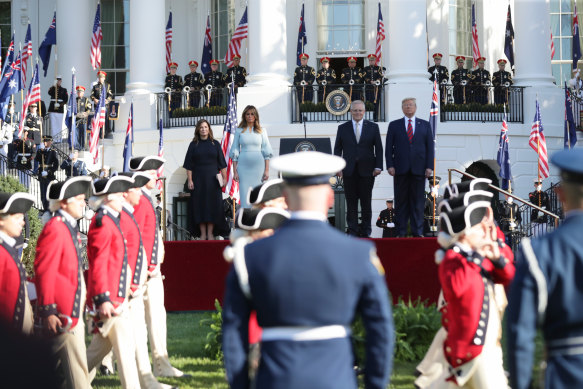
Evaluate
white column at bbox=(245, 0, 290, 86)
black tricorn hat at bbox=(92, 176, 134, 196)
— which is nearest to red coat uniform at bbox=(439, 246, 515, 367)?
black tricorn hat at bbox=(92, 176, 134, 196)

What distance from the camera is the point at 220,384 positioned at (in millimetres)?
9812

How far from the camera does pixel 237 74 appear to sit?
28609mm

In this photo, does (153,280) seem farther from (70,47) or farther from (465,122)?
(70,47)

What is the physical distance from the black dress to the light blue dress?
0.93 feet

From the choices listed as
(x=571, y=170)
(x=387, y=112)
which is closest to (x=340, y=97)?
(x=387, y=112)

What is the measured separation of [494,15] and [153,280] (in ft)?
79.6

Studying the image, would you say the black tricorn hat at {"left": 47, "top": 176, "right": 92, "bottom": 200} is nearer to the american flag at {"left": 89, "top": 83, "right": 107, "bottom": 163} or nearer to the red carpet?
the red carpet

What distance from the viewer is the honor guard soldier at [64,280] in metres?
7.28

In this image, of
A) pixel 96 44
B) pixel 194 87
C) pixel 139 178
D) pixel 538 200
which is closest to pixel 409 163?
pixel 139 178

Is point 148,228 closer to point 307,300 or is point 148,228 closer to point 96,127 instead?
point 307,300

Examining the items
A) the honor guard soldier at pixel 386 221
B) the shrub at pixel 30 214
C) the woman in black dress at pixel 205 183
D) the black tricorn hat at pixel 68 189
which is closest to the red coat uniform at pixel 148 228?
the black tricorn hat at pixel 68 189

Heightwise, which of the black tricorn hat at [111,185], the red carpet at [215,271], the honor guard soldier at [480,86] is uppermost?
the honor guard soldier at [480,86]

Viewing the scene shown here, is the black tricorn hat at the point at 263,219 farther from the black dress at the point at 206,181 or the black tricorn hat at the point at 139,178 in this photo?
the black dress at the point at 206,181

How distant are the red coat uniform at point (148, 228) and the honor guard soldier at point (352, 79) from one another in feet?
58.0
